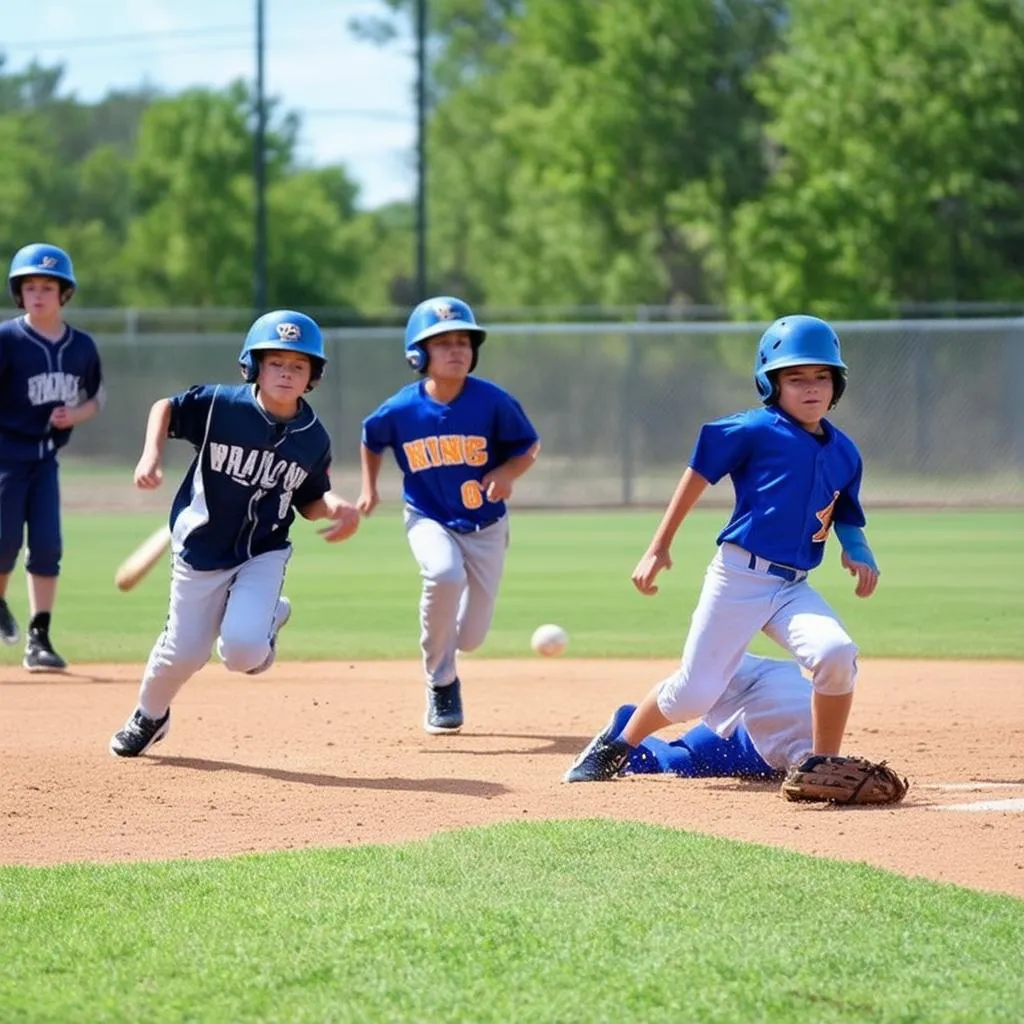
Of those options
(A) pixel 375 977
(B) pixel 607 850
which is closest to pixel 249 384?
(B) pixel 607 850

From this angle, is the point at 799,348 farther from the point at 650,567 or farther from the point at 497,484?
the point at 497,484

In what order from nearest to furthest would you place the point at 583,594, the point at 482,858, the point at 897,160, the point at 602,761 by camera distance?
the point at 482,858
the point at 602,761
the point at 583,594
the point at 897,160

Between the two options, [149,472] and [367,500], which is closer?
[149,472]

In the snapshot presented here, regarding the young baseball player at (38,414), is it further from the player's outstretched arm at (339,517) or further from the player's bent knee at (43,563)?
the player's outstretched arm at (339,517)

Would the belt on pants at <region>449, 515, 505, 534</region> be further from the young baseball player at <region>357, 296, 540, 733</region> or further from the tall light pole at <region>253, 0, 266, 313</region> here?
the tall light pole at <region>253, 0, 266, 313</region>

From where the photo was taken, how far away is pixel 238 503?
660 centimetres

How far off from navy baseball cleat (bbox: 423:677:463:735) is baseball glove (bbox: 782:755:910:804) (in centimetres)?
205

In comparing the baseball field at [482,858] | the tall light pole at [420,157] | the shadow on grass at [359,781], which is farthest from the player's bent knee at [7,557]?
the tall light pole at [420,157]

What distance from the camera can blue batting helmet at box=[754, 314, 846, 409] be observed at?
18.8 feet

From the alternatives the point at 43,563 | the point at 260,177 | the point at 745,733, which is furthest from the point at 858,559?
the point at 260,177

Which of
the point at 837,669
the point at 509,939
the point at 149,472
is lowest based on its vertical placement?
the point at 509,939

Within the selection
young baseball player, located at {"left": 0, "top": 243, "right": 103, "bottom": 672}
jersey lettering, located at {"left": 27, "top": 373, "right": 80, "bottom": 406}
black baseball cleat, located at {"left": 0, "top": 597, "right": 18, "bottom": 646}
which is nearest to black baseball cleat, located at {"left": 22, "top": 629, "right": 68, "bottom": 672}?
young baseball player, located at {"left": 0, "top": 243, "right": 103, "bottom": 672}

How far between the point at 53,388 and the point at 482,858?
5.26 meters

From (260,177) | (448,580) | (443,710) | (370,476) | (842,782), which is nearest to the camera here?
(842,782)
